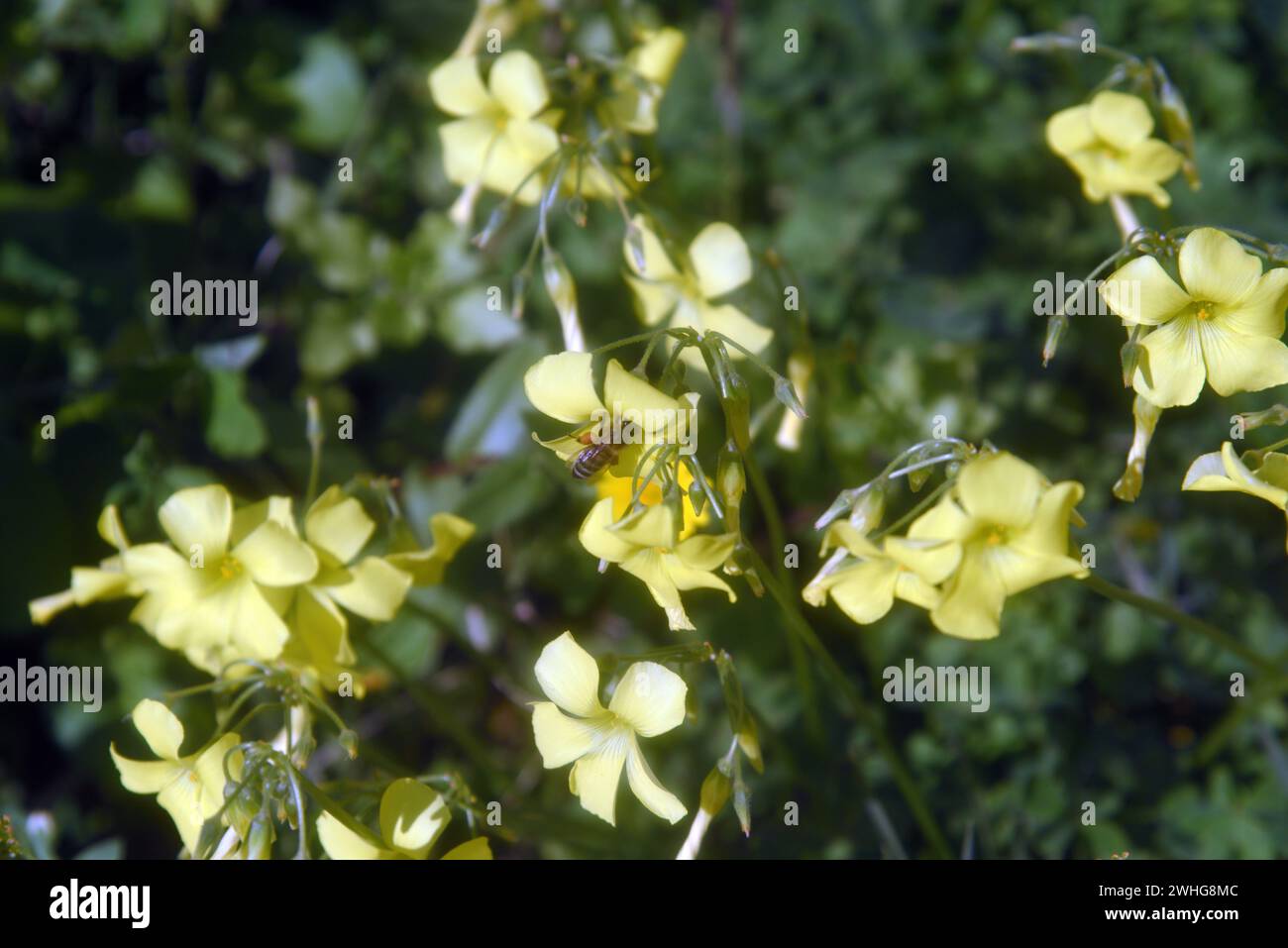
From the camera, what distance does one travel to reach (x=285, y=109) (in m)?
3.22

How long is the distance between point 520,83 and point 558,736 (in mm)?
1172

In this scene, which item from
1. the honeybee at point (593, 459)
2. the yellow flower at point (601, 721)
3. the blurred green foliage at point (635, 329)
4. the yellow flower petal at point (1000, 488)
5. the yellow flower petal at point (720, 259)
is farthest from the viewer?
the blurred green foliage at point (635, 329)

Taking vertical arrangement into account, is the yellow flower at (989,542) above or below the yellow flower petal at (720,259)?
below

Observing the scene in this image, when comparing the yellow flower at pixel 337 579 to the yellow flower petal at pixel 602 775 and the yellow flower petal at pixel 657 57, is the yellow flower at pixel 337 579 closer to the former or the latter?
the yellow flower petal at pixel 602 775

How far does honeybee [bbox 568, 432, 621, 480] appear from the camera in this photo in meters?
1.75

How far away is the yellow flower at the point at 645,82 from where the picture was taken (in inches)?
84.7

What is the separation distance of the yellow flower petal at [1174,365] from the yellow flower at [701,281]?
2.00ft

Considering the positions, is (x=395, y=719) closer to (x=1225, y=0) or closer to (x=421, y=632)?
(x=421, y=632)

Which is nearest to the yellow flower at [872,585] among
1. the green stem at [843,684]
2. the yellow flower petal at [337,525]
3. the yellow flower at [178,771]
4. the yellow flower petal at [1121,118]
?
the green stem at [843,684]

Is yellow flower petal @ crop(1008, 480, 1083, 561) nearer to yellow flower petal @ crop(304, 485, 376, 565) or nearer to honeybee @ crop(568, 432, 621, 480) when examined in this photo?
honeybee @ crop(568, 432, 621, 480)

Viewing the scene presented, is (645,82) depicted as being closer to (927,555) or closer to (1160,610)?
(927,555)

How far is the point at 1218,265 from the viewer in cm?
159
